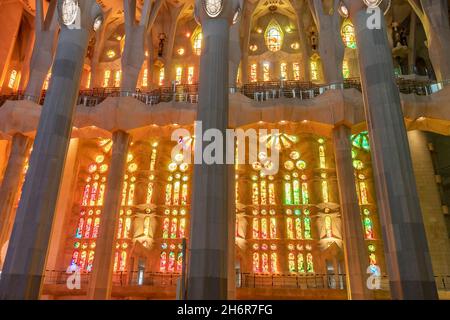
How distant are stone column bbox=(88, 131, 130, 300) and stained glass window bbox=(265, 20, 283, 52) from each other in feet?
38.8

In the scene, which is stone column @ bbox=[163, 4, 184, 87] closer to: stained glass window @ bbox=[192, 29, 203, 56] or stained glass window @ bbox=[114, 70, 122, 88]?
stained glass window @ bbox=[192, 29, 203, 56]

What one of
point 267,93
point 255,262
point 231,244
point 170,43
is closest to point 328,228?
point 255,262

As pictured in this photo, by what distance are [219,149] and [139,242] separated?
12.8 metres

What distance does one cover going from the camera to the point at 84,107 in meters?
18.2

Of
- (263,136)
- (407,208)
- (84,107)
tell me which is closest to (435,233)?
(263,136)

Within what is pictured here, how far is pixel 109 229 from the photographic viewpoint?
1641cm

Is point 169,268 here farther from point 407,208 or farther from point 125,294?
point 407,208

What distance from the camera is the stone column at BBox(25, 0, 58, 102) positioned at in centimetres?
1839

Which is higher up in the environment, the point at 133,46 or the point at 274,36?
the point at 274,36

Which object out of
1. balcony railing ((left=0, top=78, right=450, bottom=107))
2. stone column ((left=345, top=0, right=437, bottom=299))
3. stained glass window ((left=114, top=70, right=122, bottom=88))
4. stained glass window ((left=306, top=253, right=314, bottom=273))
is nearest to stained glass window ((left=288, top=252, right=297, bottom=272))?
stained glass window ((left=306, top=253, right=314, bottom=273))

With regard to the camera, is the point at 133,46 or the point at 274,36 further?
the point at 274,36

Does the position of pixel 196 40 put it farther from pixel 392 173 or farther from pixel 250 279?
pixel 392 173

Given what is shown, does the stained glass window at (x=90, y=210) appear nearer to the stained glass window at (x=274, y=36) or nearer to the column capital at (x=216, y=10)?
the stained glass window at (x=274, y=36)

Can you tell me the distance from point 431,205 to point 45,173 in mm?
19239
